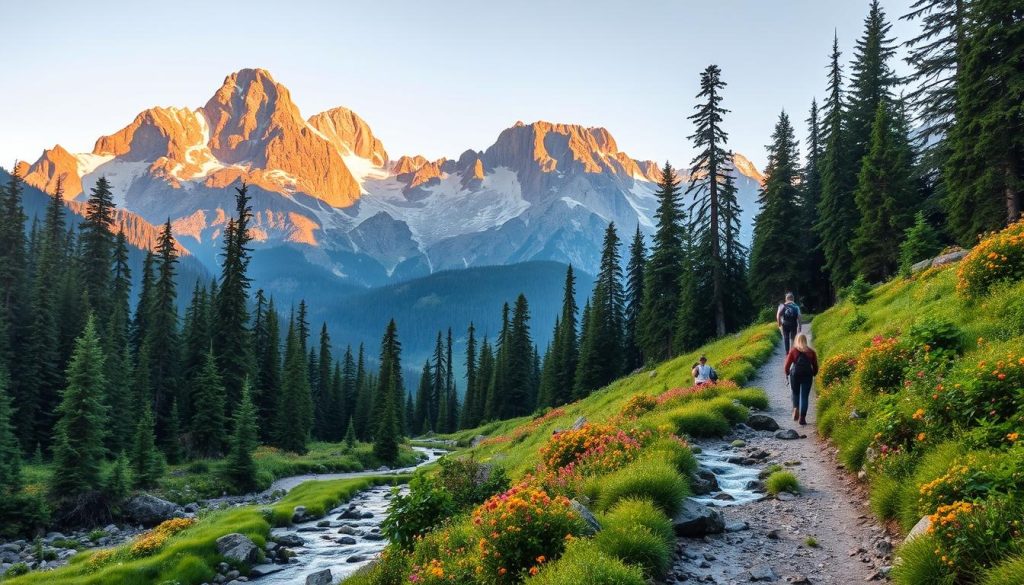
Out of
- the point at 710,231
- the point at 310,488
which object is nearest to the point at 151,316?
the point at 310,488

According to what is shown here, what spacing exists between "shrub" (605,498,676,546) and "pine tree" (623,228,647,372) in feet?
202

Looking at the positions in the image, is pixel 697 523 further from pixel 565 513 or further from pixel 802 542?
pixel 565 513

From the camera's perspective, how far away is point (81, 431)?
108 feet

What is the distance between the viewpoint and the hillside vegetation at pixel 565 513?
7.68 metres

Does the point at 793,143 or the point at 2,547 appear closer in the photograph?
the point at 2,547

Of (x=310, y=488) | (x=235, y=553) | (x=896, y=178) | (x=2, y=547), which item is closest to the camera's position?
(x=235, y=553)

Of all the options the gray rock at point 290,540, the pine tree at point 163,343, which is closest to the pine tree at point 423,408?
the pine tree at point 163,343

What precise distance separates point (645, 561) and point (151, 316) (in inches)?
2578

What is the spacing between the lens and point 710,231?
46250 millimetres

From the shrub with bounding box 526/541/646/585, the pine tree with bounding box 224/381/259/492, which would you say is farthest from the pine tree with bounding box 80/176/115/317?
the shrub with bounding box 526/541/646/585

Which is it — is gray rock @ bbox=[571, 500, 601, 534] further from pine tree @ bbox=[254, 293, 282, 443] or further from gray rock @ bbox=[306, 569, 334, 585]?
pine tree @ bbox=[254, 293, 282, 443]

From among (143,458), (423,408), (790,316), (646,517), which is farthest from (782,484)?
(423,408)

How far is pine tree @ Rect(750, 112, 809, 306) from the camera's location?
51.8 metres

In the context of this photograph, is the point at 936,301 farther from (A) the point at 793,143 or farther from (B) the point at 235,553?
(A) the point at 793,143
